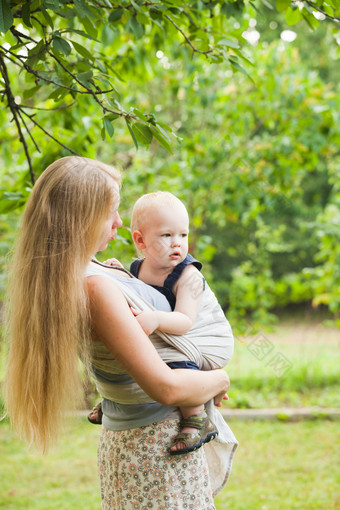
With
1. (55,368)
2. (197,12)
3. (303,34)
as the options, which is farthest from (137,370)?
(303,34)

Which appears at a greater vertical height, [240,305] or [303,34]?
[303,34]

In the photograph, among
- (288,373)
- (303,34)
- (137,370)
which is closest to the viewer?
(137,370)

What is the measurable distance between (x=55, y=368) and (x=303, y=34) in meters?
15.5

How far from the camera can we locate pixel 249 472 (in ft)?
14.0

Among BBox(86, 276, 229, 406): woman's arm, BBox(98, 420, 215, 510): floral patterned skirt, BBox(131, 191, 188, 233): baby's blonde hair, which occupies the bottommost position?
BBox(98, 420, 215, 510): floral patterned skirt

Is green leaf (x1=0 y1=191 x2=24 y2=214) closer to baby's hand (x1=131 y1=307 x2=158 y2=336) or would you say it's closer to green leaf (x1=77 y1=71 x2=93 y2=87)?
green leaf (x1=77 y1=71 x2=93 y2=87)

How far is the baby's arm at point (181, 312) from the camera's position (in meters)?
1.39

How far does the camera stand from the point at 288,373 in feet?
21.6

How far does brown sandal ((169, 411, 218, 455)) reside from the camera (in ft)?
4.68

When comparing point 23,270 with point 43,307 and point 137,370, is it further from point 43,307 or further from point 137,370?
point 137,370

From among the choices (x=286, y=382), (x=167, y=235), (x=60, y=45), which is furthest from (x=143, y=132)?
(x=286, y=382)

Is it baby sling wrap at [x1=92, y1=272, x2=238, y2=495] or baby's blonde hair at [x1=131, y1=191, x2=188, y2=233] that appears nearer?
baby sling wrap at [x1=92, y1=272, x2=238, y2=495]

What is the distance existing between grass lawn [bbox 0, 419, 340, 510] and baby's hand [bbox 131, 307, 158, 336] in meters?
2.56

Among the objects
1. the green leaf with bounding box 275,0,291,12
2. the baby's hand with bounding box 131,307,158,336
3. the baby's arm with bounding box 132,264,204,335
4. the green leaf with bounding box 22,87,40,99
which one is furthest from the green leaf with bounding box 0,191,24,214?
the green leaf with bounding box 275,0,291,12
